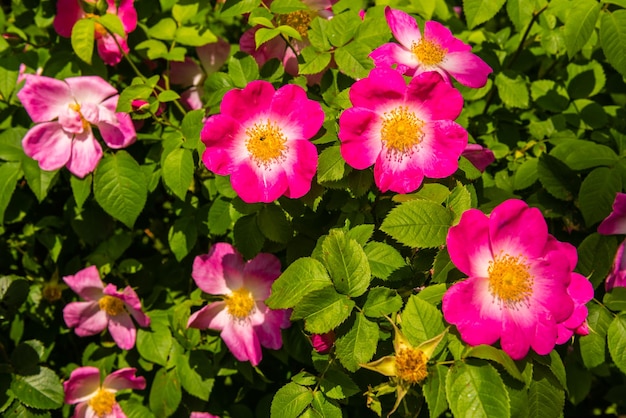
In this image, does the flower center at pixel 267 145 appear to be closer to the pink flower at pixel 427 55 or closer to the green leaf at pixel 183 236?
the pink flower at pixel 427 55

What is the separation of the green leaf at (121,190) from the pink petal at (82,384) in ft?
1.76

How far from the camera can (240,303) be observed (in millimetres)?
1725

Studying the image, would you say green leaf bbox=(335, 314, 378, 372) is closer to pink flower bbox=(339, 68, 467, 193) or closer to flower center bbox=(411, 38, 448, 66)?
pink flower bbox=(339, 68, 467, 193)

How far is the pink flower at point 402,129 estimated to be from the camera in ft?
4.16

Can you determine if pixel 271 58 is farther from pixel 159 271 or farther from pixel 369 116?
pixel 159 271

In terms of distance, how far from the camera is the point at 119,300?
6.39 ft

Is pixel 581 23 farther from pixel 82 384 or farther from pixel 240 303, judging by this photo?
pixel 82 384

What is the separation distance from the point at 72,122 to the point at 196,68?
19.2 inches

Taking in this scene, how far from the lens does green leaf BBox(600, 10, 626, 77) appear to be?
1562 millimetres

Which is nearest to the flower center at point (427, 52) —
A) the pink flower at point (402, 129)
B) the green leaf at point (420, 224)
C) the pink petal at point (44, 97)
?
the pink flower at point (402, 129)

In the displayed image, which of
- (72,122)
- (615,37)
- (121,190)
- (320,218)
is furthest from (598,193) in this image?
(72,122)

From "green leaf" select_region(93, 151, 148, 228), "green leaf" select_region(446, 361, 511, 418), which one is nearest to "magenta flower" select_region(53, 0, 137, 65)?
"green leaf" select_region(93, 151, 148, 228)

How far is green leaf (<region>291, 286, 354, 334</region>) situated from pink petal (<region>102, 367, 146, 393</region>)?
936 mm

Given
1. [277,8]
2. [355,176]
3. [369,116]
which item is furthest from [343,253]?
[277,8]
